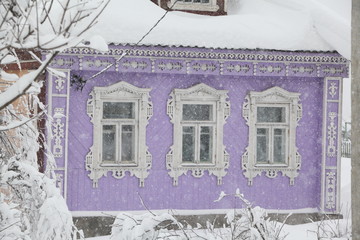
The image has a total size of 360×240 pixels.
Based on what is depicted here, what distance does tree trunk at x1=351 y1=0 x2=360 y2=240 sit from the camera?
6.22 m

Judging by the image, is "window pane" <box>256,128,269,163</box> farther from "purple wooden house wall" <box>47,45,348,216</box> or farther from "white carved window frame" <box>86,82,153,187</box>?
"white carved window frame" <box>86,82,153,187</box>

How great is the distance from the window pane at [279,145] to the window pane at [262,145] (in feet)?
0.57

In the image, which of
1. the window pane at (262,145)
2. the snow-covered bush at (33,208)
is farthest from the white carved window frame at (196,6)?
the snow-covered bush at (33,208)

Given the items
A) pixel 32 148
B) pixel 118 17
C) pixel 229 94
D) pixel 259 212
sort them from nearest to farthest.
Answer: pixel 32 148 < pixel 259 212 < pixel 118 17 < pixel 229 94

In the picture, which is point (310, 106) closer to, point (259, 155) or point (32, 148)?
point (259, 155)

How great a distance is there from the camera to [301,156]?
39.5 ft

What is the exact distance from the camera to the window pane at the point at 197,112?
38.0ft

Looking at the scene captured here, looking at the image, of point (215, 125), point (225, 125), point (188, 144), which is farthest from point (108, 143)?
point (225, 125)

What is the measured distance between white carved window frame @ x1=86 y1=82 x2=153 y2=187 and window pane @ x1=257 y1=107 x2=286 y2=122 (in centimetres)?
198

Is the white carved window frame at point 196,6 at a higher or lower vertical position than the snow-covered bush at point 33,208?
higher

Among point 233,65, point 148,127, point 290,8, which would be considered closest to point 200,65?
point 233,65

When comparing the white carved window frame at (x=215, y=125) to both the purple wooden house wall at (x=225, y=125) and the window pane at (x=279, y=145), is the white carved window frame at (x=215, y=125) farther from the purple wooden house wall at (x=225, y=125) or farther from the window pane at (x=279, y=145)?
the window pane at (x=279, y=145)

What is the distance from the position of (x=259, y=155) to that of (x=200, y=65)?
2.03 metres

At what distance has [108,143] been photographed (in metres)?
11.3
